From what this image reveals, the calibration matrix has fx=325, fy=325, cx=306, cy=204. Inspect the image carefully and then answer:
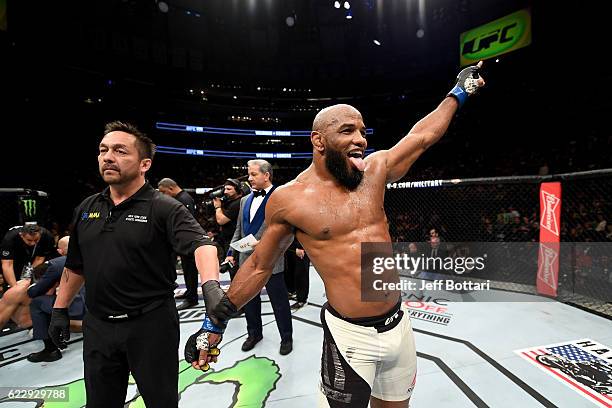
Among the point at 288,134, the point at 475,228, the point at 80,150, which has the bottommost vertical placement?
the point at 475,228

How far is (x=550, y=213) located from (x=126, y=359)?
4113 millimetres

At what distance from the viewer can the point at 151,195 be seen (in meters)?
1.55

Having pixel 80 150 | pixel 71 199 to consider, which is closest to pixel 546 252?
pixel 71 199

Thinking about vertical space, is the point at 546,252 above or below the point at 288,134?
below

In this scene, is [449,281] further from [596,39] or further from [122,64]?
[122,64]

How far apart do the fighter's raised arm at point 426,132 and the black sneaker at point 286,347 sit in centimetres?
184

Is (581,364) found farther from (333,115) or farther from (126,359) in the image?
(126,359)

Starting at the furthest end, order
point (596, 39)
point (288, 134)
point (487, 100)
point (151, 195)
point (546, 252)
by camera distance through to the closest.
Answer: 1. point (288, 134)
2. point (487, 100)
3. point (596, 39)
4. point (546, 252)
5. point (151, 195)

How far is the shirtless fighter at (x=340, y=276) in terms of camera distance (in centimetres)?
131

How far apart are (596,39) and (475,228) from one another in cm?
868

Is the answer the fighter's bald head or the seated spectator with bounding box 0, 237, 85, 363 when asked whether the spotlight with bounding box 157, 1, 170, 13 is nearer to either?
the seated spectator with bounding box 0, 237, 85, 363

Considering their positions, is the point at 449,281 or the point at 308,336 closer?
the point at 308,336

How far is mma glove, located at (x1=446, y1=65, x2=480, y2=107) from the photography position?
6.38ft

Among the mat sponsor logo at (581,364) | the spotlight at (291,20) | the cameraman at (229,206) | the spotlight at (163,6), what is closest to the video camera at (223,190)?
the cameraman at (229,206)
